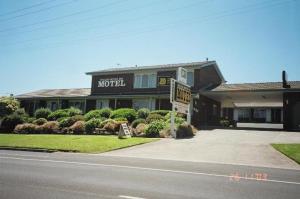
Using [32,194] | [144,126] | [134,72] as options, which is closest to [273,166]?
[32,194]

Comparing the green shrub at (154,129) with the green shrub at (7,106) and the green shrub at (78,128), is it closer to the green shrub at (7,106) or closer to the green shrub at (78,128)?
the green shrub at (78,128)

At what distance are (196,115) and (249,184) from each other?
24.2 meters

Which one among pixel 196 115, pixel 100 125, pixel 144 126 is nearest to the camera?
pixel 144 126

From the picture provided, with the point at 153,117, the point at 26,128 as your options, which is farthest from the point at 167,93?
the point at 26,128

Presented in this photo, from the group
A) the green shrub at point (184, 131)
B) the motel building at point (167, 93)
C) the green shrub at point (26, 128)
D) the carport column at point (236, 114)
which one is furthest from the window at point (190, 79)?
the carport column at point (236, 114)

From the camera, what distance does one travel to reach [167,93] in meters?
33.8

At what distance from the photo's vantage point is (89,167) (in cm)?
1104

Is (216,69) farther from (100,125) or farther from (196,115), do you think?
(100,125)

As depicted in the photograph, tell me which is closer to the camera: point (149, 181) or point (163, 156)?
point (149, 181)

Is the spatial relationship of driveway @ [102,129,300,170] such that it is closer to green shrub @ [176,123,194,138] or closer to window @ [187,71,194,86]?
green shrub @ [176,123,194,138]

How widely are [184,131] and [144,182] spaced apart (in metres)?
14.8

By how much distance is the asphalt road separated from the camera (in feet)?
22.6

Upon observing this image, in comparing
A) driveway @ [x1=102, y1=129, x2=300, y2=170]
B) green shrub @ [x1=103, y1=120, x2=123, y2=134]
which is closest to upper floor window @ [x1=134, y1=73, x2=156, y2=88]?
green shrub @ [x1=103, y1=120, x2=123, y2=134]

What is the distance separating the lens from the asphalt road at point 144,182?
688 cm
